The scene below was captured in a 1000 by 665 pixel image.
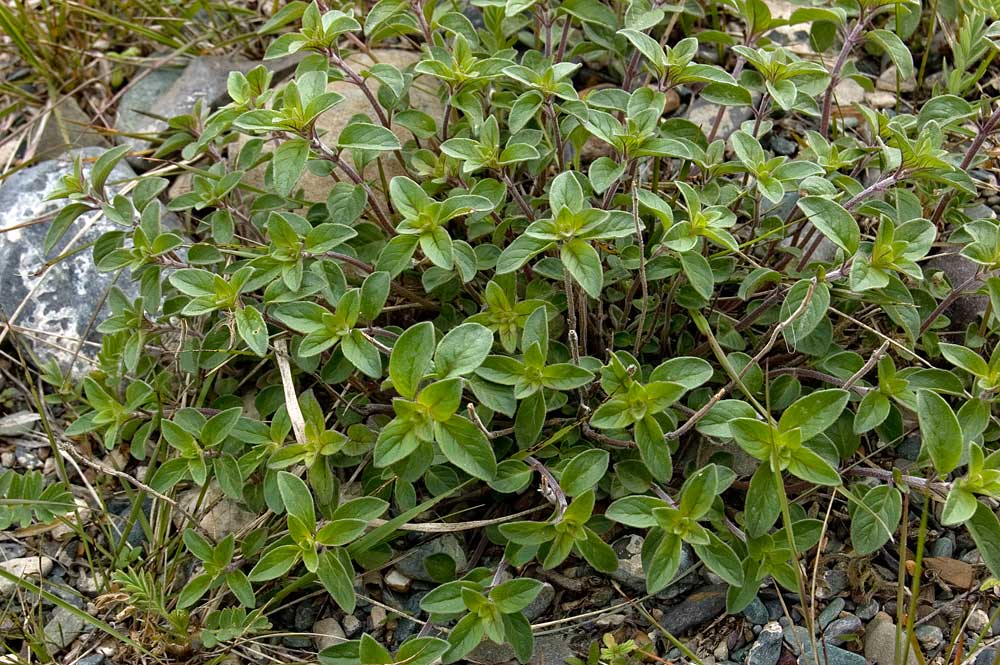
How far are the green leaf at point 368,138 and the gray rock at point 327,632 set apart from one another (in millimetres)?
1447

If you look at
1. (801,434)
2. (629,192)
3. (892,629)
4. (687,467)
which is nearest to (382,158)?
(629,192)

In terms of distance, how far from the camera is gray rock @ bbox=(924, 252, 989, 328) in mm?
3234


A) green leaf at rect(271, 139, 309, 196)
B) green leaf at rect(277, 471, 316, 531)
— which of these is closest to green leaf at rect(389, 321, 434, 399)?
green leaf at rect(277, 471, 316, 531)

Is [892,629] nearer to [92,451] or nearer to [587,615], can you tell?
[587,615]

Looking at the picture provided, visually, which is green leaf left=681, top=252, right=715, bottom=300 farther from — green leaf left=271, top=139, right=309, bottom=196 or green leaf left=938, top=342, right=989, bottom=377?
green leaf left=271, top=139, right=309, bottom=196

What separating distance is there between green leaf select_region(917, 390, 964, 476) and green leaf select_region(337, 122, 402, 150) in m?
1.58

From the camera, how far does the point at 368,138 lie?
278 cm

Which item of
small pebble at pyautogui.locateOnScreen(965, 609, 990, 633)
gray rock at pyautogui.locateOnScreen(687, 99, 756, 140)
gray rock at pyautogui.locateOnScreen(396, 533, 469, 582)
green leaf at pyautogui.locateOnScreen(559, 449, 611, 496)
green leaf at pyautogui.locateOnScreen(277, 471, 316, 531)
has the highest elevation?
green leaf at pyautogui.locateOnScreen(277, 471, 316, 531)

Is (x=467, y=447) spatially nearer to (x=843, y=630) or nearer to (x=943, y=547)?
(x=843, y=630)

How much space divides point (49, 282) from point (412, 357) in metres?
2.11

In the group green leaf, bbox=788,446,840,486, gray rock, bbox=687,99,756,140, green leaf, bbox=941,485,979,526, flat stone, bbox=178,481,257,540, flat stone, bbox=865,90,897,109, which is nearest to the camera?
green leaf, bbox=941,485,979,526

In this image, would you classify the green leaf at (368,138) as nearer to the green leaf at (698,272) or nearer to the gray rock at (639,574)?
the green leaf at (698,272)

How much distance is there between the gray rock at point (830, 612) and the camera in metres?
2.79

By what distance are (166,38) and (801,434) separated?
3.58 metres
